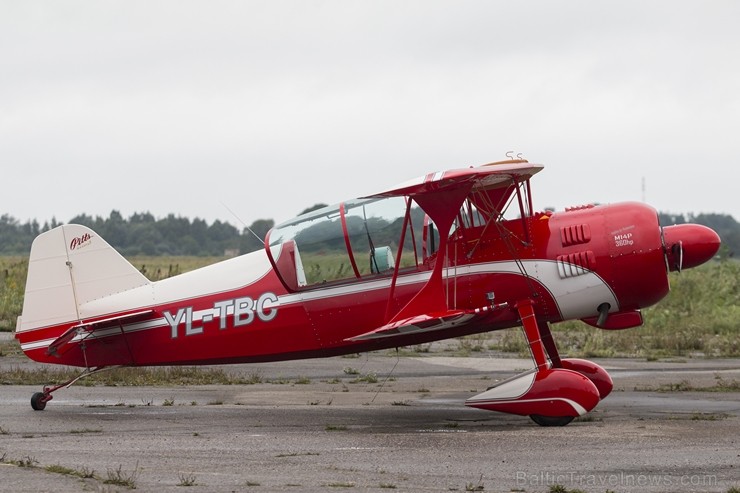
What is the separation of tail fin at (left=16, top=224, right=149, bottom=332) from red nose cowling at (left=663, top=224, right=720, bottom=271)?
707 centimetres

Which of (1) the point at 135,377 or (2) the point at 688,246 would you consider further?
(1) the point at 135,377

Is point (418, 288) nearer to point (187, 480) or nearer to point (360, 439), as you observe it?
point (360, 439)

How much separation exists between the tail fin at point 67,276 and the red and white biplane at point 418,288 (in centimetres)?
5

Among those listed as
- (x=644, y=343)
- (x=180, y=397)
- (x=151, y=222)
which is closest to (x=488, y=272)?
(x=180, y=397)

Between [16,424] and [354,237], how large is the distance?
15.4 feet

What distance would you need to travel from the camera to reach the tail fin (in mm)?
14156

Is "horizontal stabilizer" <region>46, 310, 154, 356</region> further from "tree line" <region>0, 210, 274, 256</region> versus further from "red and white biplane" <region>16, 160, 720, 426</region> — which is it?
"tree line" <region>0, 210, 274, 256</region>

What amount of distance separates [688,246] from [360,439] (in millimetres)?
4803

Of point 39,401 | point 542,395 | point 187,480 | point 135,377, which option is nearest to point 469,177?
point 542,395

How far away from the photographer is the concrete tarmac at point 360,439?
349 inches

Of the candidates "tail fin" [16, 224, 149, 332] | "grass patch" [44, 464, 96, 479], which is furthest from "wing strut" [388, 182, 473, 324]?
"grass patch" [44, 464, 96, 479]

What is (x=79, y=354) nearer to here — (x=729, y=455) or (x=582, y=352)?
(x=729, y=455)

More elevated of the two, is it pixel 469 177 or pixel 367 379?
pixel 469 177

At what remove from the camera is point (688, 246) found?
12.8 m
